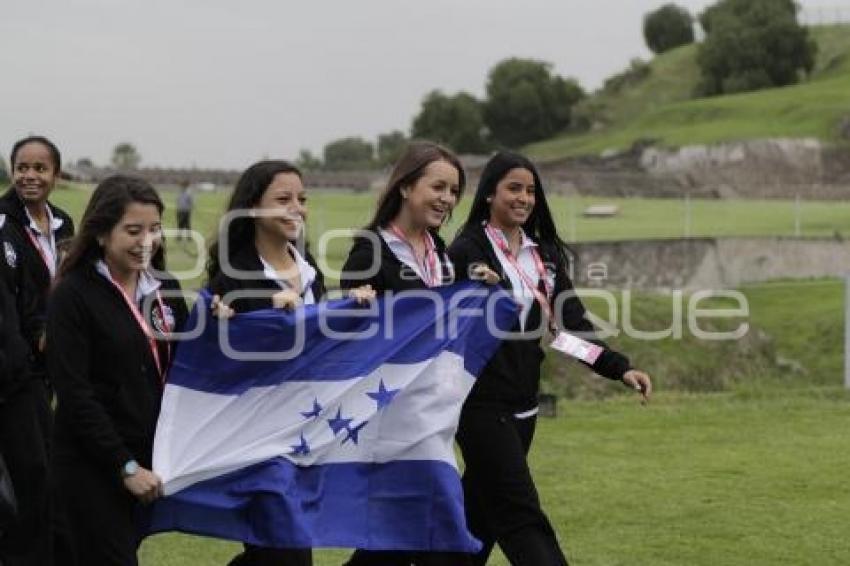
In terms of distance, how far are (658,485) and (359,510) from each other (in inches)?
189

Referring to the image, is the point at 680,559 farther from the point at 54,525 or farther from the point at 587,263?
the point at 587,263

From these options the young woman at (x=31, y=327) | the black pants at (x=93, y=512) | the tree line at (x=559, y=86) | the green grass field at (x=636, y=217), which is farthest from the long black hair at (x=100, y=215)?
the tree line at (x=559, y=86)

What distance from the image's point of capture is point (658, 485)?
10.4 meters

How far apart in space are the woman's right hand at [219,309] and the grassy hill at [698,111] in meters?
63.6

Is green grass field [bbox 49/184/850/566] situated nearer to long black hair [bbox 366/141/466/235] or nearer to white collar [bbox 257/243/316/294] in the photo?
long black hair [bbox 366/141/466/235]

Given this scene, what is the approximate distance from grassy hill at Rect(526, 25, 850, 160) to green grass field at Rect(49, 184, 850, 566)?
→ 4866 centimetres

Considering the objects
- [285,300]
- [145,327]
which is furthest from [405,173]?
[145,327]

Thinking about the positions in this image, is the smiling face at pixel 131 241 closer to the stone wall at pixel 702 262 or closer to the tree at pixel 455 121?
the stone wall at pixel 702 262

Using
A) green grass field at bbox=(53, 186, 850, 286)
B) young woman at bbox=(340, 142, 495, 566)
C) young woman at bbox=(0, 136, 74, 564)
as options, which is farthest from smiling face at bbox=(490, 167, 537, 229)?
green grass field at bbox=(53, 186, 850, 286)

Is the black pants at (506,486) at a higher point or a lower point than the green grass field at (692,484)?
higher

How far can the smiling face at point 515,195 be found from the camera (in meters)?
6.61

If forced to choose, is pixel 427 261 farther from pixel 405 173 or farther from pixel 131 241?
pixel 131 241

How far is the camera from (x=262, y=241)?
5.86 metres

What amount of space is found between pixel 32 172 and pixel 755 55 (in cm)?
8885
